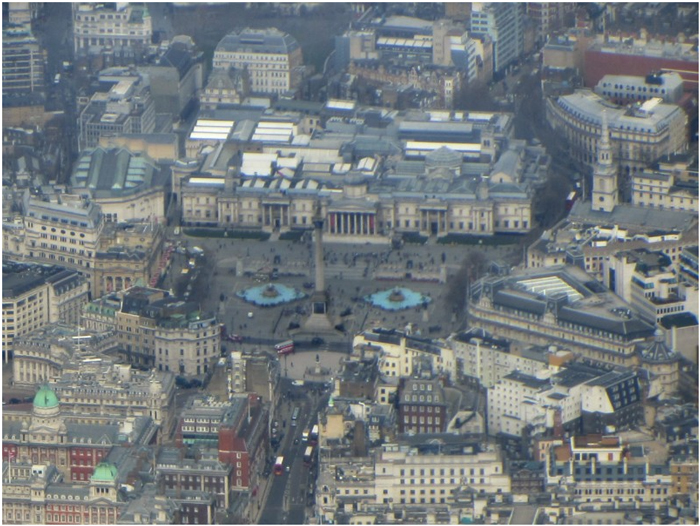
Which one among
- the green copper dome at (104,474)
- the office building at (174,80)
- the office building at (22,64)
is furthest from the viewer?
the office building at (22,64)

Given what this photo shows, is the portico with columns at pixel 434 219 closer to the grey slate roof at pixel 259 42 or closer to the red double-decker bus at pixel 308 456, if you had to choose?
the grey slate roof at pixel 259 42

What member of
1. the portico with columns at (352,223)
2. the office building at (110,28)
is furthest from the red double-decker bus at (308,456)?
the office building at (110,28)

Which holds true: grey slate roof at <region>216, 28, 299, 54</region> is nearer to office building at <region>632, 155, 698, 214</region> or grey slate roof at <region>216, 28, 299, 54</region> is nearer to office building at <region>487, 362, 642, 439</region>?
office building at <region>632, 155, 698, 214</region>

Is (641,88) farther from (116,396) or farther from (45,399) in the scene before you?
(45,399)

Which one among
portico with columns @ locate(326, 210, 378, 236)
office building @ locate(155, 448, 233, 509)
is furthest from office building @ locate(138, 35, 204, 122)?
office building @ locate(155, 448, 233, 509)

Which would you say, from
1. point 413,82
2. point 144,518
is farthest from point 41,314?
point 413,82

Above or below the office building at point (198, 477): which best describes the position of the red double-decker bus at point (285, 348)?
below

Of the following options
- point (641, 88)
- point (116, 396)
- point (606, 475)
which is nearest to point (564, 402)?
point (606, 475)
